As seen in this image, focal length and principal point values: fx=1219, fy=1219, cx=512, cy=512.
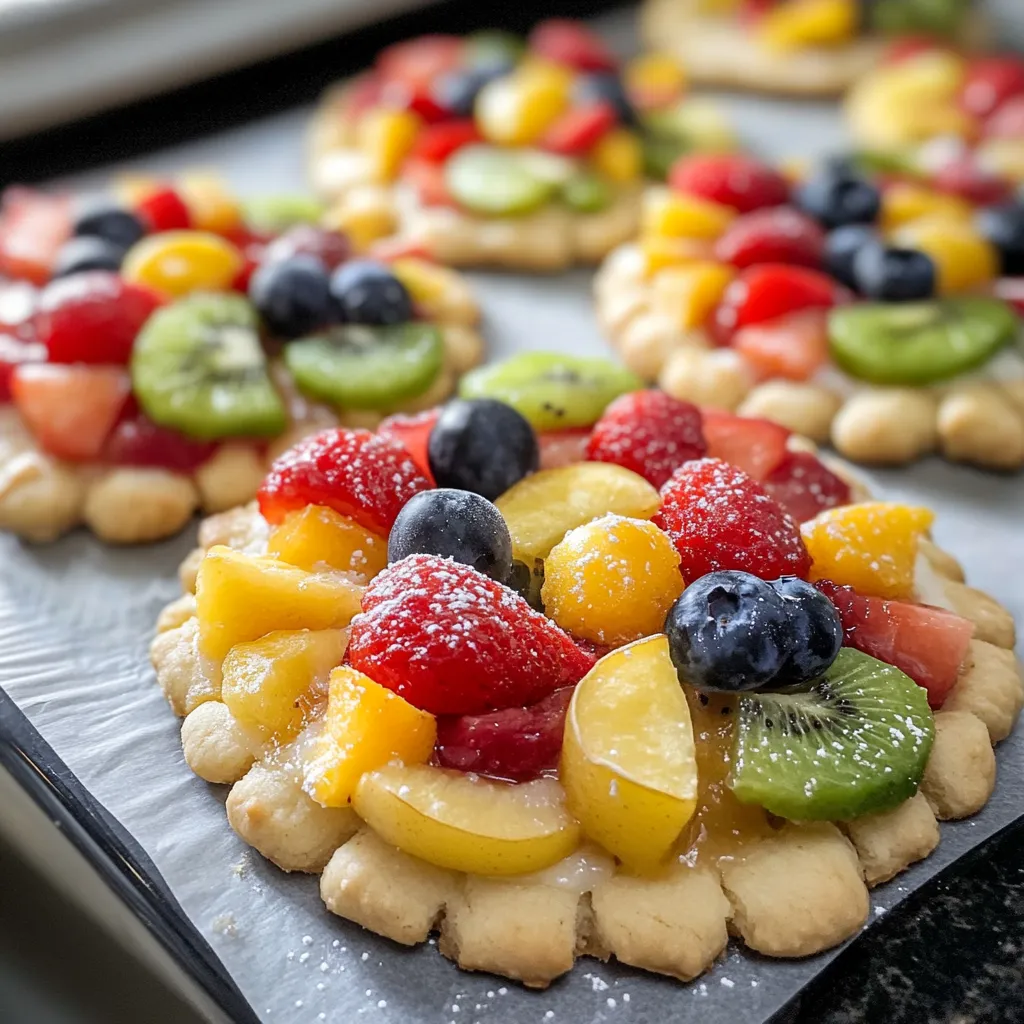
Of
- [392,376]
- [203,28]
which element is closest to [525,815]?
[392,376]

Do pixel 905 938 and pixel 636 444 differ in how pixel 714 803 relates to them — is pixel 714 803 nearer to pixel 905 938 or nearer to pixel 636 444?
pixel 905 938

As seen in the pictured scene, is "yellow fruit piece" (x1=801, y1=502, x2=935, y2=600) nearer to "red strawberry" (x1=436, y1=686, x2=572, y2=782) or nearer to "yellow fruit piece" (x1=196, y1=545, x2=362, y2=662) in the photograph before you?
"red strawberry" (x1=436, y1=686, x2=572, y2=782)

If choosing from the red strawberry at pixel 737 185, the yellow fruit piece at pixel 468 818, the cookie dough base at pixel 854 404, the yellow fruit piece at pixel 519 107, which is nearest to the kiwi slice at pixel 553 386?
the cookie dough base at pixel 854 404

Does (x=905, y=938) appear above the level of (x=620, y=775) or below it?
below

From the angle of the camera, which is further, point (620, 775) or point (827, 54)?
point (827, 54)

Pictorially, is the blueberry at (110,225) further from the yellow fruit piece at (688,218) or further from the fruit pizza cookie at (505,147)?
the yellow fruit piece at (688,218)

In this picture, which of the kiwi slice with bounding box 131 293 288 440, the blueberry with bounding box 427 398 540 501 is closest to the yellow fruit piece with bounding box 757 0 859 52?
the kiwi slice with bounding box 131 293 288 440
